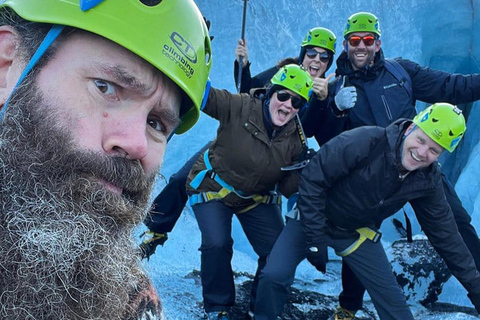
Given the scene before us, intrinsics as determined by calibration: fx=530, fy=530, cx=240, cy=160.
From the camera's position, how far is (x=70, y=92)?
3.65ft

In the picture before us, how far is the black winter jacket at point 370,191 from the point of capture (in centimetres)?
289

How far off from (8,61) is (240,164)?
2.00 metres

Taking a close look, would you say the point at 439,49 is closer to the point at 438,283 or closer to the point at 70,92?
the point at 438,283

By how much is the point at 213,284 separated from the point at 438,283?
244 centimetres

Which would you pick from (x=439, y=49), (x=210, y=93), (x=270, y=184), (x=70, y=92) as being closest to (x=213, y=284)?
(x=270, y=184)

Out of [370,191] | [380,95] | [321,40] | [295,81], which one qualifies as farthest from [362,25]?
[370,191]

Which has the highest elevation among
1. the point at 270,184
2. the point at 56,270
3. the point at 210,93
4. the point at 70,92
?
the point at 210,93

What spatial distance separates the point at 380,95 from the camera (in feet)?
11.2

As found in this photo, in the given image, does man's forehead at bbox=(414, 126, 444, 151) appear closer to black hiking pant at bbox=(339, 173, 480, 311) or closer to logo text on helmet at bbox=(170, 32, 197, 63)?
black hiking pant at bbox=(339, 173, 480, 311)

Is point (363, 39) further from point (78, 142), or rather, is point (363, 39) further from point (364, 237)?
point (78, 142)

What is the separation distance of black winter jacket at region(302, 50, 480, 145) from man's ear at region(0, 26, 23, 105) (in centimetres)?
241

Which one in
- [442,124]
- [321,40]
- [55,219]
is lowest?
[55,219]

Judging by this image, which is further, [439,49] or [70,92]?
[439,49]

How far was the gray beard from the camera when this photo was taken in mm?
1014
